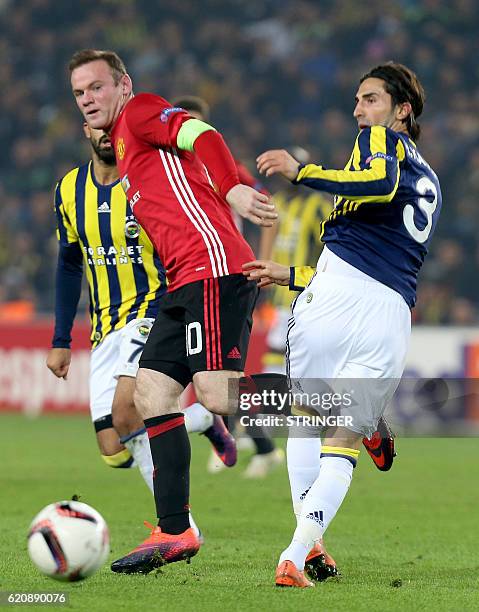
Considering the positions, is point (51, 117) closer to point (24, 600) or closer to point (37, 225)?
point (37, 225)

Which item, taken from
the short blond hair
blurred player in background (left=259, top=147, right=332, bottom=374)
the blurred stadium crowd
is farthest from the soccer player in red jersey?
the blurred stadium crowd

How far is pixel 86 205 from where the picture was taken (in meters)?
5.77

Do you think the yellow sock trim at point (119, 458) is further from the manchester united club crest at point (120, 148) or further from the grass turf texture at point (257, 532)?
the manchester united club crest at point (120, 148)

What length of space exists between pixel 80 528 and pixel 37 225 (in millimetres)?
12195

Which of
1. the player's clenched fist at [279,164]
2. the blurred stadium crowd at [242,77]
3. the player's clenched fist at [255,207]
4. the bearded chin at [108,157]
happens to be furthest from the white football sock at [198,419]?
the blurred stadium crowd at [242,77]

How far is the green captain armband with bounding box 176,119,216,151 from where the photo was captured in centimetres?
447

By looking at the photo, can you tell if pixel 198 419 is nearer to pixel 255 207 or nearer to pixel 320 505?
pixel 320 505

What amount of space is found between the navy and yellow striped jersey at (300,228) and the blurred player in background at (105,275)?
13.1 ft

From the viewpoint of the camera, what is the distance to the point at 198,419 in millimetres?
6137

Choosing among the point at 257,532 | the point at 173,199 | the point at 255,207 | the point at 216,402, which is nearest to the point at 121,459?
the point at 257,532

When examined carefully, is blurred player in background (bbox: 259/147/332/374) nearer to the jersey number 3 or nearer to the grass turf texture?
the grass turf texture

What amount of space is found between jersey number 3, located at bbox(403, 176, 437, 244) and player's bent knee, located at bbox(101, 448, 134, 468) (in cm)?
190

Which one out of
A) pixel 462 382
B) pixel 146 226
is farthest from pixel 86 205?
pixel 462 382

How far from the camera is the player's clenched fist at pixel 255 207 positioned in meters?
4.15
